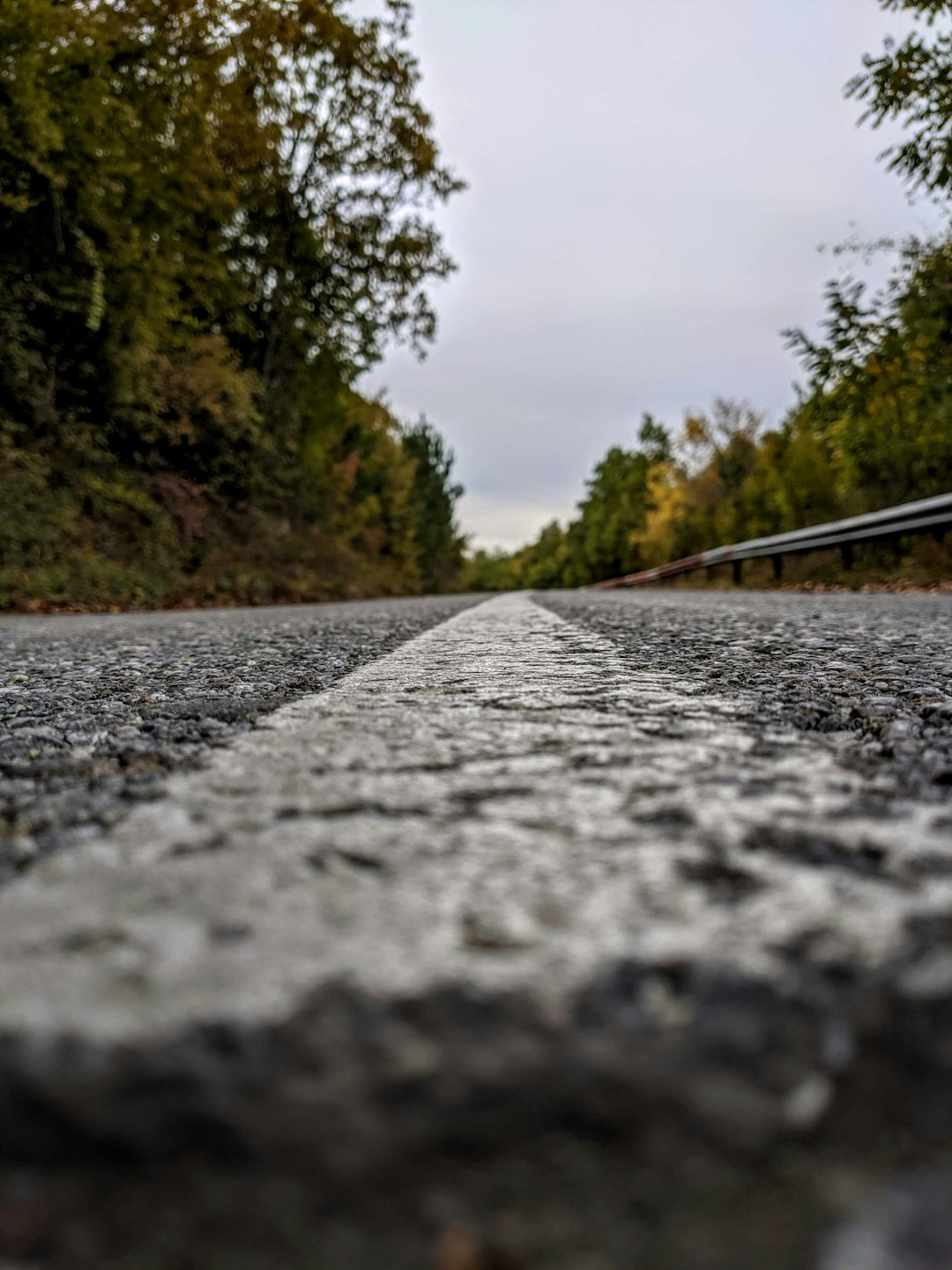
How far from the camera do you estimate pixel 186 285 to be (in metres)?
15.3

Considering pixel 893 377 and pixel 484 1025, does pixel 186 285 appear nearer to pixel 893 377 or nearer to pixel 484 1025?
pixel 893 377

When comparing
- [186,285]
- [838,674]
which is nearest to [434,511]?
[186,285]

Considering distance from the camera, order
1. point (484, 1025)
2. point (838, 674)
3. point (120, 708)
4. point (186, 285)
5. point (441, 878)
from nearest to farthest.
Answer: point (484, 1025) → point (441, 878) → point (120, 708) → point (838, 674) → point (186, 285)

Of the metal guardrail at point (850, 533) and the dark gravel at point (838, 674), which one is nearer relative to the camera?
the dark gravel at point (838, 674)

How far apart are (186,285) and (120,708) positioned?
1645 cm

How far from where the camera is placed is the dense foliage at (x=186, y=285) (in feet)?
34.6

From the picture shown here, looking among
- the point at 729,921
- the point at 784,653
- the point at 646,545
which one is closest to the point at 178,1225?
the point at 729,921

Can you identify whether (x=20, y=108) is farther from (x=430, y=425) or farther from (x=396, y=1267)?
(x=430, y=425)

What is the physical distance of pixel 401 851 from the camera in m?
0.60

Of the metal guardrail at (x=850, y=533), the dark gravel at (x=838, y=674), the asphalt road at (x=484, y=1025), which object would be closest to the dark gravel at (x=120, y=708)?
the asphalt road at (x=484, y=1025)

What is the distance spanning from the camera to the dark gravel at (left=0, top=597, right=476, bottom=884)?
0.80 meters

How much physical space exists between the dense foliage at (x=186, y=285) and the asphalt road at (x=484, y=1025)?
397 inches

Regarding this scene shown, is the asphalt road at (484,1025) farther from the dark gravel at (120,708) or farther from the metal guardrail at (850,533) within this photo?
the metal guardrail at (850,533)

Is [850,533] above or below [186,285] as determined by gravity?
below
